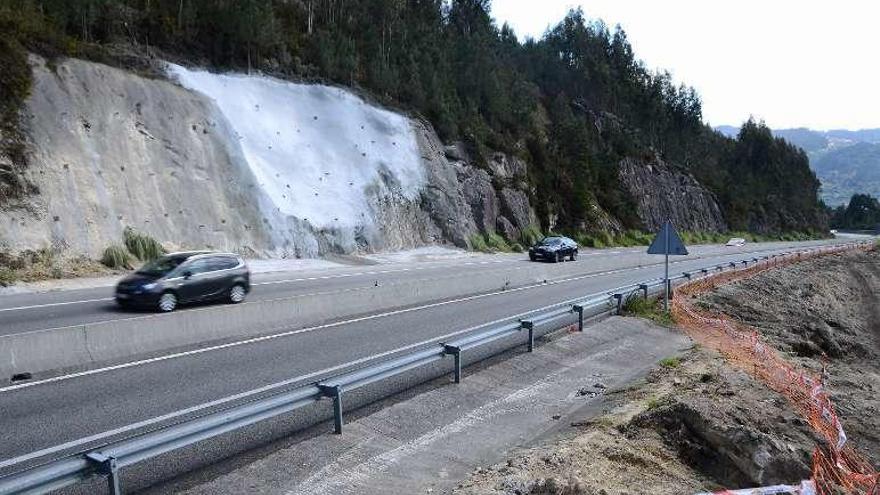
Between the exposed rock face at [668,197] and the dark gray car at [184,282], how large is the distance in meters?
63.7

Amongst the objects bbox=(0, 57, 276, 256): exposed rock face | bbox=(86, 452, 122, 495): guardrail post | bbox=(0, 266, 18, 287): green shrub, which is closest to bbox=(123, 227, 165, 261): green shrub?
bbox=(0, 57, 276, 256): exposed rock face

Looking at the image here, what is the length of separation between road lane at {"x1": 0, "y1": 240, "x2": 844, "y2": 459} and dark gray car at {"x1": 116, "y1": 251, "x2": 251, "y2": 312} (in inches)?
176

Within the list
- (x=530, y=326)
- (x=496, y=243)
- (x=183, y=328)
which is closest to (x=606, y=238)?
(x=496, y=243)

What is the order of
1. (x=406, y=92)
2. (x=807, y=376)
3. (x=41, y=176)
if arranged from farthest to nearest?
1. (x=406, y=92)
2. (x=41, y=176)
3. (x=807, y=376)

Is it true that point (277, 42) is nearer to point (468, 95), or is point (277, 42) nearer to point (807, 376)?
point (468, 95)

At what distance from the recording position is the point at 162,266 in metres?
16.9

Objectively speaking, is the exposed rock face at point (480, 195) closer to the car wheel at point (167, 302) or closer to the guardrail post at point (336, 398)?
the car wheel at point (167, 302)

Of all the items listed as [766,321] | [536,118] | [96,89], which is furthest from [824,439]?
[536,118]

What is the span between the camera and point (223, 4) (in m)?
40.3

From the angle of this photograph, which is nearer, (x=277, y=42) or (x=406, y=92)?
(x=277, y=42)

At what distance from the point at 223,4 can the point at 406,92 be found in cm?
1499

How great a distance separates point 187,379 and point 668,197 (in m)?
81.4

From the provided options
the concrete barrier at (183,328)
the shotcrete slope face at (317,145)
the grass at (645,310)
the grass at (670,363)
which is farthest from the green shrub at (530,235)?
the grass at (670,363)

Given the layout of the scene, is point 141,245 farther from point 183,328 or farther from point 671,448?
point 671,448
